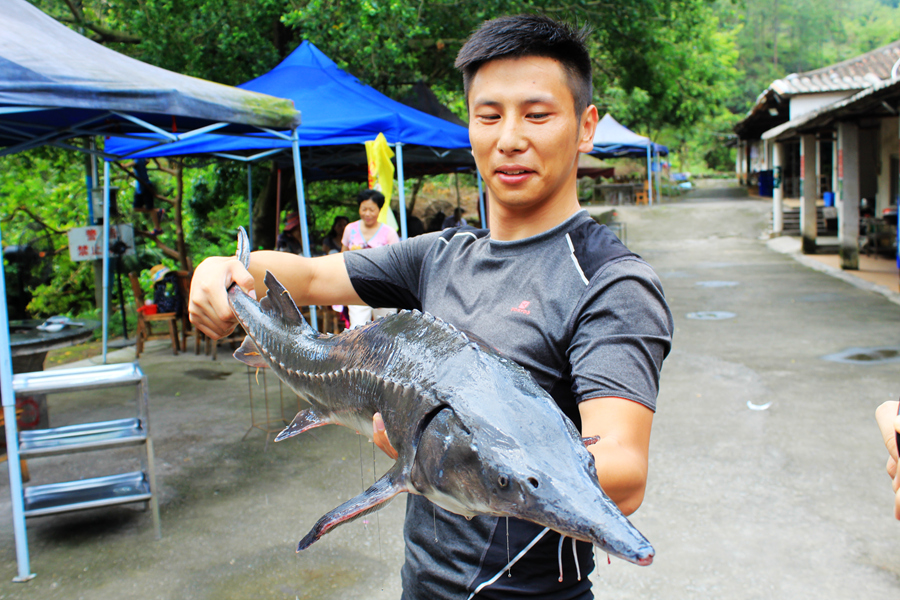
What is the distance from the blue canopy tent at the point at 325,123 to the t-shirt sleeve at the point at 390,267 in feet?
15.1

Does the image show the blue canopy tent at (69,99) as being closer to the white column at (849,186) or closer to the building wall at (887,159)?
the white column at (849,186)

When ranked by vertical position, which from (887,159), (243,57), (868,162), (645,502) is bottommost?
(645,502)

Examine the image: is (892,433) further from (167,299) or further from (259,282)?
(167,299)

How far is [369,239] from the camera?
7.02 metres

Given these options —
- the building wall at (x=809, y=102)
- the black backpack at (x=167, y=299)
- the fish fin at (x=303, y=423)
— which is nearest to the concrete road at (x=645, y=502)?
the fish fin at (x=303, y=423)

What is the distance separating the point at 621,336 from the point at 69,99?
3833 mm

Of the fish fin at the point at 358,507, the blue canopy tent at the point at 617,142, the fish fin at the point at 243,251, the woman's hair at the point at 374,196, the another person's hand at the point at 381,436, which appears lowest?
the fish fin at the point at 358,507

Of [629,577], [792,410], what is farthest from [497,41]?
[792,410]

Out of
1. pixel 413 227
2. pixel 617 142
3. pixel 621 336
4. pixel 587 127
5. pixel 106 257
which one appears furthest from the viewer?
pixel 617 142

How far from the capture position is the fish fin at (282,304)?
1601mm

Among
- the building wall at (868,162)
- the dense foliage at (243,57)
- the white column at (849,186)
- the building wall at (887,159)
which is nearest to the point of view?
the dense foliage at (243,57)

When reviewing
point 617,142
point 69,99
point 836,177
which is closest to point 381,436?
point 69,99

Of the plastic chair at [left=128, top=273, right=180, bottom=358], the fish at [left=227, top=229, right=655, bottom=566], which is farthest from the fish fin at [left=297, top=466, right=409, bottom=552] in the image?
the plastic chair at [left=128, top=273, right=180, bottom=358]

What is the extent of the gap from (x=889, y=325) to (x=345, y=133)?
7.60 meters
